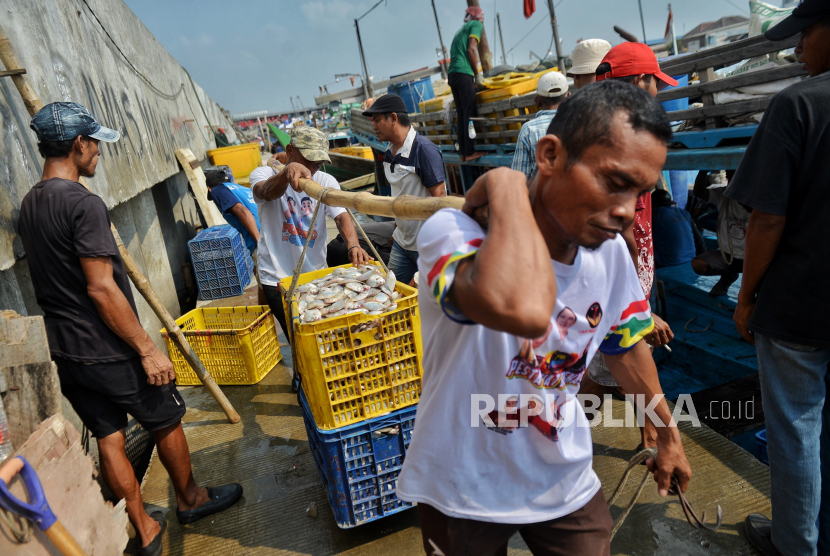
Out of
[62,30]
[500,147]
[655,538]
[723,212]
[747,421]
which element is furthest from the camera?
[500,147]

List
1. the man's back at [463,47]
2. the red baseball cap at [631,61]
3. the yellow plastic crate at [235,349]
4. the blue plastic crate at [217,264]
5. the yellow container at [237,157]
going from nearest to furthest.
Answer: the red baseball cap at [631,61] < the yellow plastic crate at [235,349] < the man's back at [463,47] < the blue plastic crate at [217,264] < the yellow container at [237,157]

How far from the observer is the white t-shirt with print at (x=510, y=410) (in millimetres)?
1309

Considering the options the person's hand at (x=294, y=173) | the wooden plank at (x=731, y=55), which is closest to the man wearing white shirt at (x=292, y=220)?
the person's hand at (x=294, y=173)

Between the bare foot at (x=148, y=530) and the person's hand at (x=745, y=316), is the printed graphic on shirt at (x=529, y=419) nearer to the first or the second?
the person's hand at (x=745, y=316)

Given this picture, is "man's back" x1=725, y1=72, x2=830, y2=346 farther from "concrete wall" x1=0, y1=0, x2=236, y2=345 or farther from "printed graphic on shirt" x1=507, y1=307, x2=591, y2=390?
"concrete wall" x1=0, y1=0, x2=236, y2=345

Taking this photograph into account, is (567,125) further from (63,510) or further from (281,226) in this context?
(281,226)

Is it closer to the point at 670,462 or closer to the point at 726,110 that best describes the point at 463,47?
the point at 726,110

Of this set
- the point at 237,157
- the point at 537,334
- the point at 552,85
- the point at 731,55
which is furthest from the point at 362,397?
the point at 237,157

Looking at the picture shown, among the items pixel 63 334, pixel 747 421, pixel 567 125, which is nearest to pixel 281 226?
pixel 63 334

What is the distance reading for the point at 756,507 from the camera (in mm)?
2520

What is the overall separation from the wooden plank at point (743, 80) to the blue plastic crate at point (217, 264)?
5.42 metres

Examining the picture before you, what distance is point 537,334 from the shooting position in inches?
41.3

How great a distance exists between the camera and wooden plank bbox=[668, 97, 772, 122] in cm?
312

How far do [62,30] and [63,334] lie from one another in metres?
3.28
